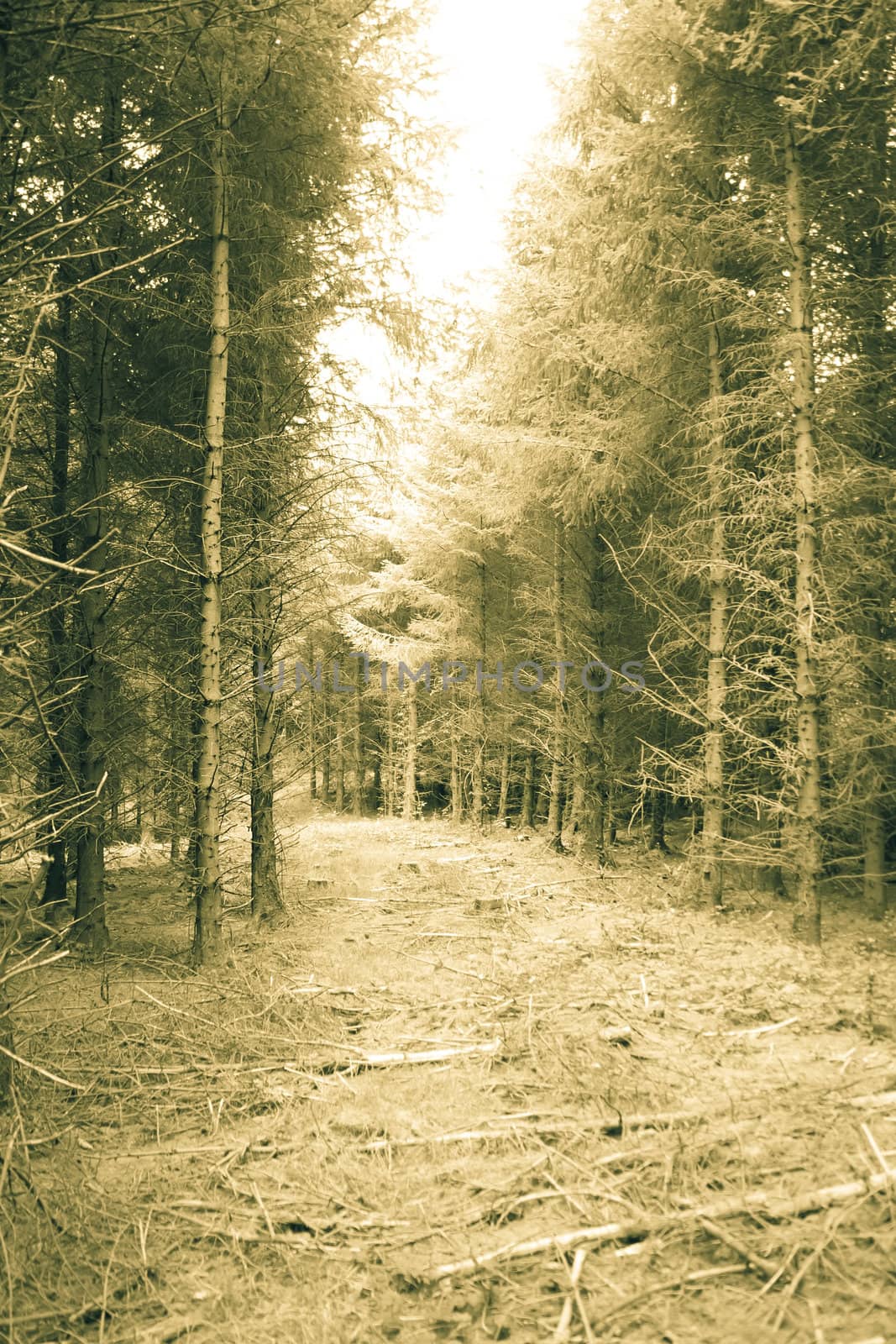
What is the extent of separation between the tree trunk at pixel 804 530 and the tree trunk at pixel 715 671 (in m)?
1.26

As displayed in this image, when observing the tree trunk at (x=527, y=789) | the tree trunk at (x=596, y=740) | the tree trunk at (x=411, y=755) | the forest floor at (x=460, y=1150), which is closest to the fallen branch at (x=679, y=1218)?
the forest floor at (x=460, y=1150)

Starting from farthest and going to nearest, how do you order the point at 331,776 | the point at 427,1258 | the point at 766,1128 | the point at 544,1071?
the point at 331,776
the point at 544,1071
the point at 766,1128
the point at 427,1258

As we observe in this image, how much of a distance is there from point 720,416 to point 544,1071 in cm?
673

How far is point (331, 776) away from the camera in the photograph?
33938 millimetres

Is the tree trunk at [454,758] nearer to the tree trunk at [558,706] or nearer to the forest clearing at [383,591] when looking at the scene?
the tree trunk at [558,706]

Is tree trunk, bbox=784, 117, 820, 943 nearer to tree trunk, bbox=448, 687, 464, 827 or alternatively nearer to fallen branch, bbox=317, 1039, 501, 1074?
fallen branch, bbox=317, 1039, 501, 1074

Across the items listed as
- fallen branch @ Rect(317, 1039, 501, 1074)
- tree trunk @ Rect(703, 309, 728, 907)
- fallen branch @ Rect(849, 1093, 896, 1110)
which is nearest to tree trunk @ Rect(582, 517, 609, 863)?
tree trunk @ Rect(703, 309, 728, 907)

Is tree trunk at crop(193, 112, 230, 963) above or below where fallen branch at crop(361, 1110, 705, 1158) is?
above

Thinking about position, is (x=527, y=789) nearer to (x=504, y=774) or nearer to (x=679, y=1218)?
(x=504, y=774)

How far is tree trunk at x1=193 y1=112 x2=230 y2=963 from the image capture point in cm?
664

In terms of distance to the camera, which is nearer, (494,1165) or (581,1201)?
(581,1201)

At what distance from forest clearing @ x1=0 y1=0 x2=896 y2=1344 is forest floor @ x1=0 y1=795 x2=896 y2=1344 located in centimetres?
3

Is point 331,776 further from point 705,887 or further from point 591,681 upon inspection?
point 705,887

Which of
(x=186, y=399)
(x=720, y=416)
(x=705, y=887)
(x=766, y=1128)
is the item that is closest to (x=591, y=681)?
(x=705, y=887)
